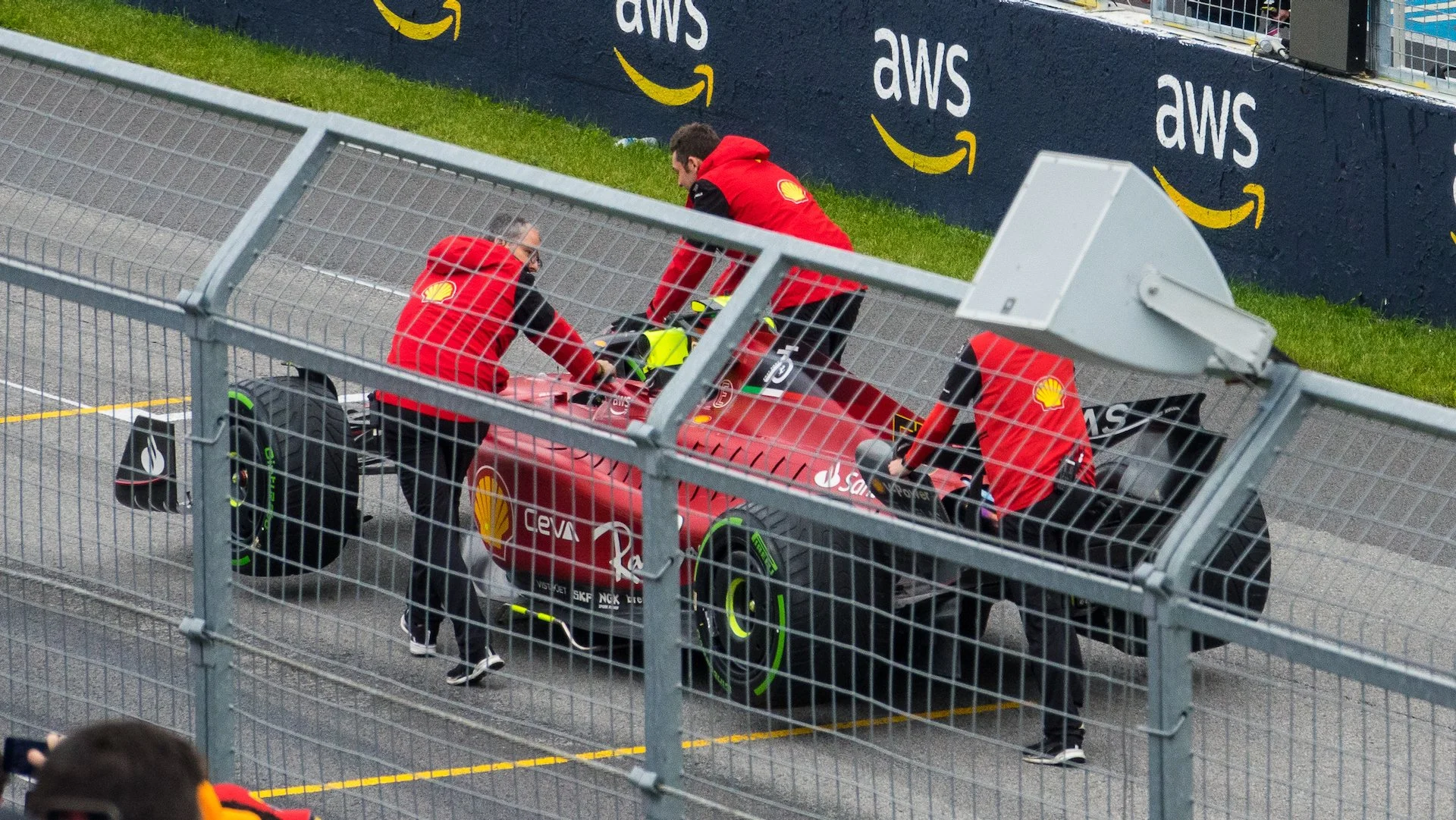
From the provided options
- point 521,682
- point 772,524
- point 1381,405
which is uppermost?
point 1381,405

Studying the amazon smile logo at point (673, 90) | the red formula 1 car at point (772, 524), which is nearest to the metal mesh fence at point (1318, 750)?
the red formula 1 car at point (772, 524)

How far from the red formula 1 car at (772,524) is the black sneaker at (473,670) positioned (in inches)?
8.8

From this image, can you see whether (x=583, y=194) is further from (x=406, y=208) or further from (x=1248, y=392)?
(x=1248, y=392)

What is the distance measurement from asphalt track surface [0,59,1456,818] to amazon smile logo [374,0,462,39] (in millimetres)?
8011

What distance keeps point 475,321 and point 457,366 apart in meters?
1.82

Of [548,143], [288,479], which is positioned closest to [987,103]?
[548,143]

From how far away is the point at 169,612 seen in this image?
6.50 metres

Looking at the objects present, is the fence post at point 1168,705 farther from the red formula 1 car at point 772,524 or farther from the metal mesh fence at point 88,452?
the metal mesh fence at point 88,452

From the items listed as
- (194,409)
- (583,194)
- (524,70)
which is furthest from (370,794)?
(524,70)

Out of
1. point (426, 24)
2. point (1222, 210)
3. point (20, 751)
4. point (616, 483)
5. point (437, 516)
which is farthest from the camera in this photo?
point (426, 24)

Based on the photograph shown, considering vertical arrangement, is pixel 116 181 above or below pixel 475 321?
above

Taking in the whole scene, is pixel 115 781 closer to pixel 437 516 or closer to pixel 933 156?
pixel 437 516

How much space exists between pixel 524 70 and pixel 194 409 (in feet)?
40.0

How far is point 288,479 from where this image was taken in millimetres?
5957
